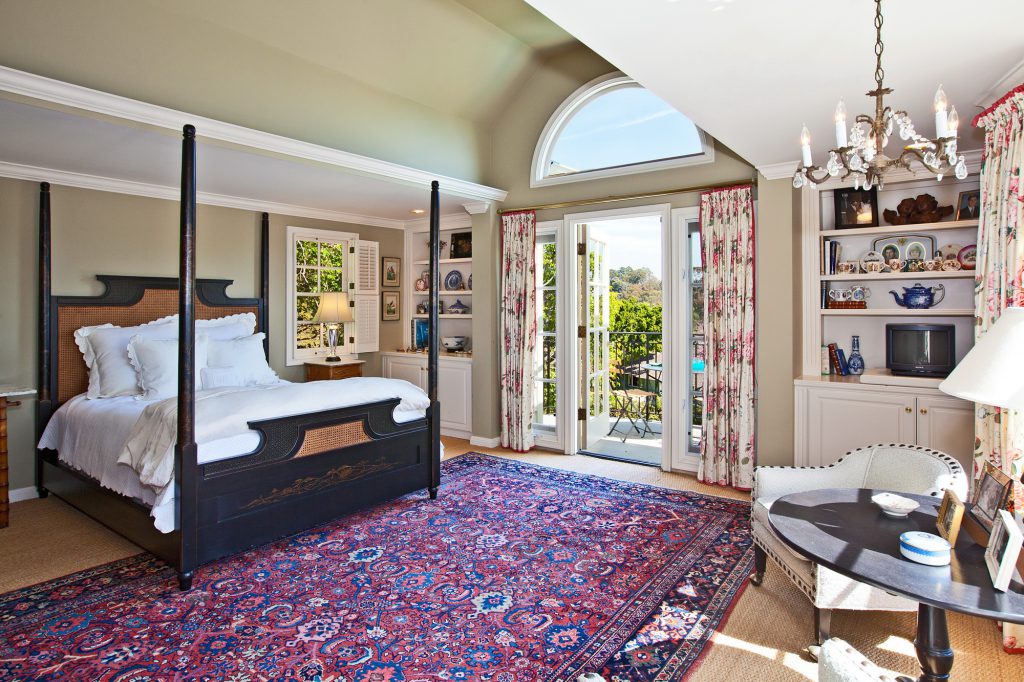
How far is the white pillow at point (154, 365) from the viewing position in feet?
13.4

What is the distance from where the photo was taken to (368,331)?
6.54 m

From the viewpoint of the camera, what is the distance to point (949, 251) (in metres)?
3.95

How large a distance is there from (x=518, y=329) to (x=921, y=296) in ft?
10.2

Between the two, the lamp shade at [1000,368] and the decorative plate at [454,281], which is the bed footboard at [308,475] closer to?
the decorative plate at [454,281]

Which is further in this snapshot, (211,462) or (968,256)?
(968,256)

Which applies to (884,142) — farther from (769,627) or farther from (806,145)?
(769,627)

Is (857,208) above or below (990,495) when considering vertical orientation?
above

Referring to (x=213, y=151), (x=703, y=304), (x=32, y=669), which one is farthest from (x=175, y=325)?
(x=703, y=304)

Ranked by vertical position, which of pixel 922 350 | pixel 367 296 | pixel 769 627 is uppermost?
pixel 367 296

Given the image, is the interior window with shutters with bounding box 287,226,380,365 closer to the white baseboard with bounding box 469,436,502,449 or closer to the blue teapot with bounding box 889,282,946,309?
the white baseboard with bounding box 469,436,502,449

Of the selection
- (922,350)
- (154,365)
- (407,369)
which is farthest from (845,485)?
(407,369)

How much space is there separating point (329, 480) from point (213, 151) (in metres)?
2.19

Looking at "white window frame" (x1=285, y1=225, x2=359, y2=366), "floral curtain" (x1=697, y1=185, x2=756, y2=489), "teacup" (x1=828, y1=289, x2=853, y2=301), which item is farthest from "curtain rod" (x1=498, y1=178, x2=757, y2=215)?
"white window frame" (x1=285, y1=225, x2=359, y2=366)

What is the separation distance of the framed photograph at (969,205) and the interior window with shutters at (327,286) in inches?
205
